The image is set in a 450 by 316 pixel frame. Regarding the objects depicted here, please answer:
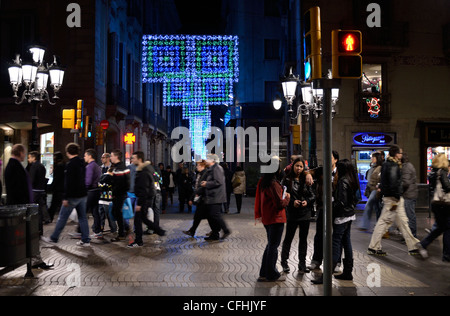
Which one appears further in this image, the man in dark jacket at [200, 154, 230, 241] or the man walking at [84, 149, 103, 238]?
the man in dark jacket at [200, 154, 230, 241]

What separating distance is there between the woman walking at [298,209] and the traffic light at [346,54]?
2.15 meters

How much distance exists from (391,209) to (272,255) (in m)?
3.17

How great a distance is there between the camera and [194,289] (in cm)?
591

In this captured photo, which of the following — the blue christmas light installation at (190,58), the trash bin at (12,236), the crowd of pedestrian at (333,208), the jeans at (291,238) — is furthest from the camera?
the blue christmas light installation at (190,58)

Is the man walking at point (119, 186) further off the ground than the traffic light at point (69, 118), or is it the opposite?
the traffic light at point (69, 118)

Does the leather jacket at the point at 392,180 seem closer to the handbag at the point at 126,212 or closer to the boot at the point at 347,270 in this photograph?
the boot at the point at 347,270

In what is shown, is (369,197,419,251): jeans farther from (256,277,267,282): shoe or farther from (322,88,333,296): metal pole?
(322,88,333,296): metal pole

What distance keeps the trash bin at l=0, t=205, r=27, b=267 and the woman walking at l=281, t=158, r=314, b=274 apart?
366 centimetres

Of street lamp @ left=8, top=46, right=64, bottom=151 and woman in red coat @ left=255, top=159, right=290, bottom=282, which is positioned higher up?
street lamp @ left=8, top=46, right=64, bottom=151

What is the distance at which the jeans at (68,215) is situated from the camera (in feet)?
28.8

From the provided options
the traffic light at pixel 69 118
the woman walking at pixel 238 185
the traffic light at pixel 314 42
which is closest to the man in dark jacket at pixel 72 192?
the traffic light at pixel 314 42

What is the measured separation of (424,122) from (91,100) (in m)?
13.9

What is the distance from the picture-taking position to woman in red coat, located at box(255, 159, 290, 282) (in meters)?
6.38

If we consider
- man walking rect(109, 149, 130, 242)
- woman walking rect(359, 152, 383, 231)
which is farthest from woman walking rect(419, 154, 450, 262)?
man walking rect(109, 149, 130, 242)
